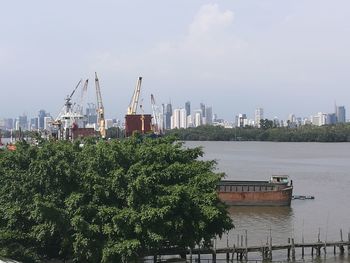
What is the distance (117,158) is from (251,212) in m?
23.5

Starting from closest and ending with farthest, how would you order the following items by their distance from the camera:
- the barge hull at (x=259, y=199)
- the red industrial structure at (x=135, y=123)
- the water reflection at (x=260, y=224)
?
the water reflection at (x=260, y=224) < the barge hull at (x=259, y=199) < the red industrial structure at (x=135, y=123)

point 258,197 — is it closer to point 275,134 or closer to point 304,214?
point 304,214

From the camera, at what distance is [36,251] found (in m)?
20.6

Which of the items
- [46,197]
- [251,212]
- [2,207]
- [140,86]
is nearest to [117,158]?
[46,197]

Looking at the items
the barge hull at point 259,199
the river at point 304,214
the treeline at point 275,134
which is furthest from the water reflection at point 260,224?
the treeline at point 275,134

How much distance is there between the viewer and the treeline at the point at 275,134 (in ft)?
498

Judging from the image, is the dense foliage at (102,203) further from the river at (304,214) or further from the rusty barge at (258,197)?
the rusty barge at (258,197)

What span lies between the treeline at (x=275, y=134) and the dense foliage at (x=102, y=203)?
111m

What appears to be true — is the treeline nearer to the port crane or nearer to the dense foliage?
the port crane

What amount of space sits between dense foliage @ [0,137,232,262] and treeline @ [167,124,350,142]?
111m

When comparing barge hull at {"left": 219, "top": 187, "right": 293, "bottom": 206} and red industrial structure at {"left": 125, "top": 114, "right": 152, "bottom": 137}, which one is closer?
barge hull at {"left": 219, "top": 187, "right": 293, "bottom": 206}

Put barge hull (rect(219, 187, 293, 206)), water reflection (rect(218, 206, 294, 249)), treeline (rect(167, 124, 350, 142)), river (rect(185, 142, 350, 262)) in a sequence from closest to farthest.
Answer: water reflection (rect(218, 206, 294, 249)) < river (rect(185, 142, 350, 262)) < barge hull (rect(219, 187, 293, 206)) < treeline (rect(167, 124, 350, 142))

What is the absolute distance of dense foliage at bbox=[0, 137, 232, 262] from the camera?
1958cm

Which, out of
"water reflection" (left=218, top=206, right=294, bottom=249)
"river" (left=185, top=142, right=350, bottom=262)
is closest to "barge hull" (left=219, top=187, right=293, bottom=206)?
"water reflection" (left=218, top=206, right=294, bottom=249)
